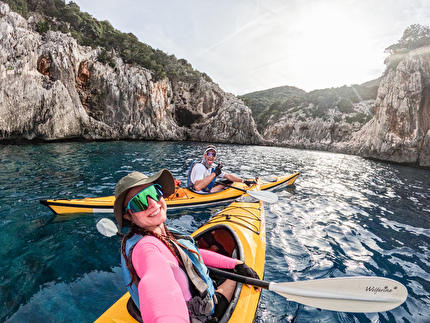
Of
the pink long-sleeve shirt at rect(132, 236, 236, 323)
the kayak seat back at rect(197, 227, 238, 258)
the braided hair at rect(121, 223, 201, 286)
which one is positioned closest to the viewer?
the pink long-sleeve shirt at rect(132, 236, 236, 323)

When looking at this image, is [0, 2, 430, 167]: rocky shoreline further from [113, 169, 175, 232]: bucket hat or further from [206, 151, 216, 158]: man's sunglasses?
[113, 169, 175, 232]: bucket hat

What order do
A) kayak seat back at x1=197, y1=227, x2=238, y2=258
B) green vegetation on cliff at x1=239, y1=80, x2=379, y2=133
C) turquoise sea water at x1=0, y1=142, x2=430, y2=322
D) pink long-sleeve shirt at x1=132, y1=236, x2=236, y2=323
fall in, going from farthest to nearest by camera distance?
green vegetation on cliff at x1=239, y1=80, x2=379, y2=133, kayak seat back at x1=197, y1=227, x2=238, y2=258, turquoise sea water at x1=0, y1=142, x2=430, y2=322, pink long-sleeve shirt at x1=132, y1=236, x2=236, y2=323

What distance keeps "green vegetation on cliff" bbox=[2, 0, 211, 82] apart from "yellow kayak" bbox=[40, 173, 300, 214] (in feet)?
95.2

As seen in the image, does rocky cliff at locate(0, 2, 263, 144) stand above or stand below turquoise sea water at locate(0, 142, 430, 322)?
above

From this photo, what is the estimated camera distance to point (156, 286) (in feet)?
3.80

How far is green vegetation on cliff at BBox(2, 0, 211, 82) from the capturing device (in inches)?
966

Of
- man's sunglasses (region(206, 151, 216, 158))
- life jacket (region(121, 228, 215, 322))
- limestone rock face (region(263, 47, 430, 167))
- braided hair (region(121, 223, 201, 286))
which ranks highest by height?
limestone rock face (region(263, 47, 430, 167))

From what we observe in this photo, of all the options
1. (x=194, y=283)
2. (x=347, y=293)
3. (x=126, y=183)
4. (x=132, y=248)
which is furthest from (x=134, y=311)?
(x=347, y=293)

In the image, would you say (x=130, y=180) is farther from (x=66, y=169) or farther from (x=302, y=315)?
(x=66, y=169)

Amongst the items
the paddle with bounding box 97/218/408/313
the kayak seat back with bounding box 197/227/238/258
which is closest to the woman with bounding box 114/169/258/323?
the paddle with bounding box 97/218/408/313

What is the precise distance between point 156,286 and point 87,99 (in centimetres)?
3253

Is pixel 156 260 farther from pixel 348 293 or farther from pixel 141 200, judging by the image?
pixel 348 293

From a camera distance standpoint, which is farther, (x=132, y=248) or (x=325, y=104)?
(x=325, y=104)

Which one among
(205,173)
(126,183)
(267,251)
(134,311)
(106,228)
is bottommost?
(267,251)
